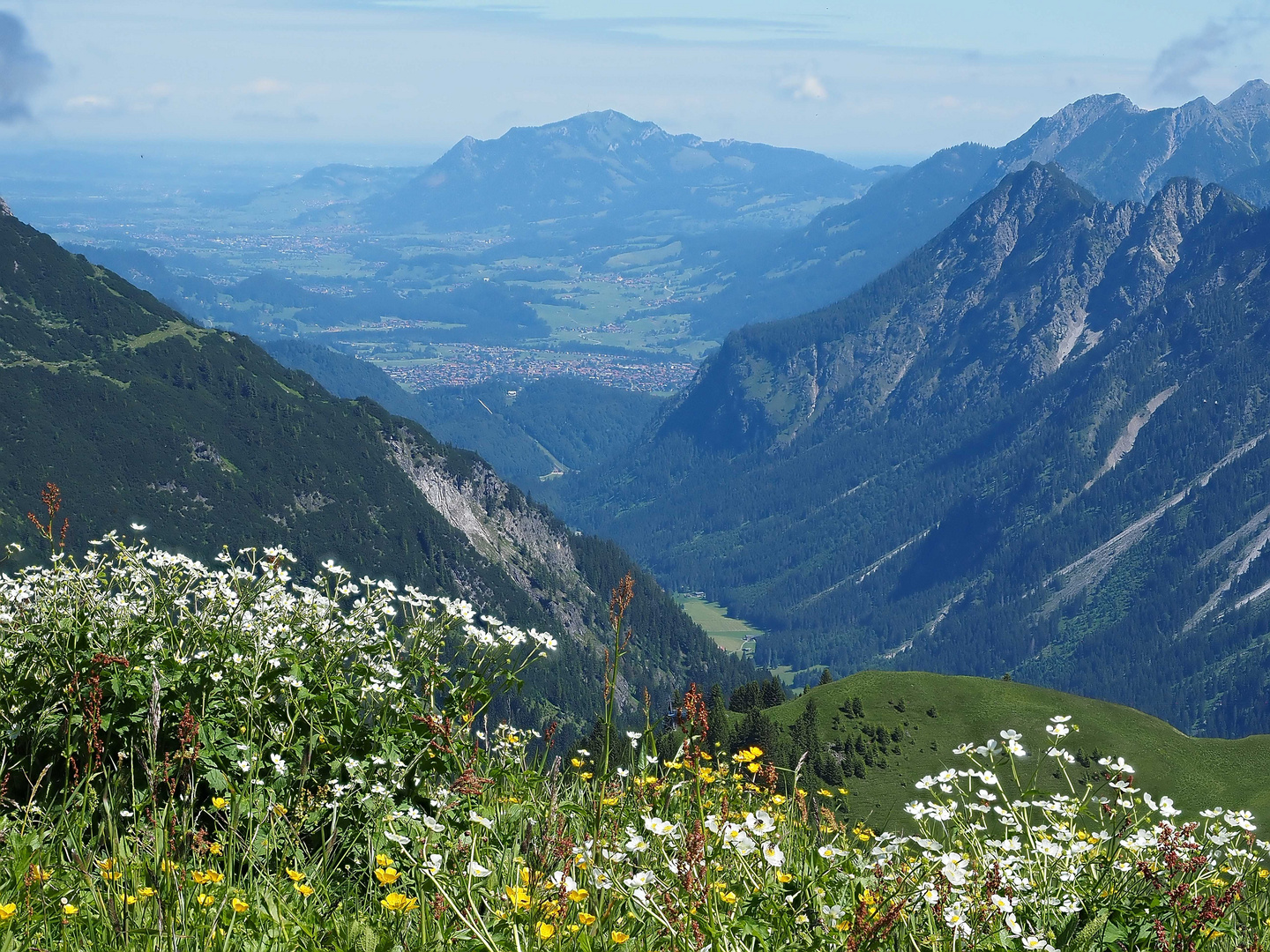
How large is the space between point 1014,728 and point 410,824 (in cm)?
10286

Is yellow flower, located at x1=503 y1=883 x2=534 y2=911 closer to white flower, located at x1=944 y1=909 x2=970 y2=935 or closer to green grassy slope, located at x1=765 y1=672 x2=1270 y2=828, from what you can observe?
white flower, located at x1=944 y1=909 x2=970 y2=935

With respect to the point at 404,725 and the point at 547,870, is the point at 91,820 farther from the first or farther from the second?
the point at 547,870

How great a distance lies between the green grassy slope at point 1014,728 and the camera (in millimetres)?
111875

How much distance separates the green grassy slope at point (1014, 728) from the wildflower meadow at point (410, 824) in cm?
9282

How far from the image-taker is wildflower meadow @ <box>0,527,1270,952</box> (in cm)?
703

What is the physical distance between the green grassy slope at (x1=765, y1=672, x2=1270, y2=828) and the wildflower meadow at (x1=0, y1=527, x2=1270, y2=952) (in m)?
92.8

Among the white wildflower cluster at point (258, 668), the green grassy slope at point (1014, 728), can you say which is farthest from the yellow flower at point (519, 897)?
the green grassy slope at point (1014, 728)

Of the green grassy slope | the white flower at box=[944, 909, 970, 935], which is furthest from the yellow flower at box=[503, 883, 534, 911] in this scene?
the green grassy slope

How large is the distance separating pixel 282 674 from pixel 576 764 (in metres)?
2.97

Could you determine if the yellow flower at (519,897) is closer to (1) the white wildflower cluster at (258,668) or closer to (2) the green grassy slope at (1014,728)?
(1) the white wildflower cluster at (258,668)

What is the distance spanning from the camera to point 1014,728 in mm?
102312

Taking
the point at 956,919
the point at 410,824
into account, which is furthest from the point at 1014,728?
the point at 956,919

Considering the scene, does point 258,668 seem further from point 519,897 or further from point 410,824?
point 519,897

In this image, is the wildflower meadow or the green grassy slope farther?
the green grassy slope
